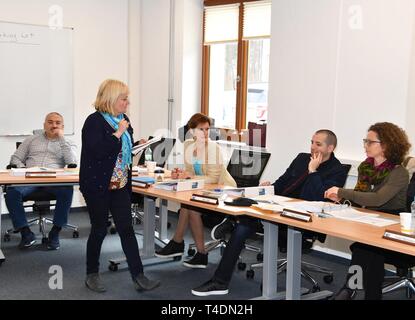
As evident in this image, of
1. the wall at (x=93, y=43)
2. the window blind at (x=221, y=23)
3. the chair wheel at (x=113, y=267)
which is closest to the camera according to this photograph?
the chair wheel at (x=113, y=267)

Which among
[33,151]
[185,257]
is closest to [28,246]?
[33,151]

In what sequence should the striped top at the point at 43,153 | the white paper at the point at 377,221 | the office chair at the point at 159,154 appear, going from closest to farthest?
1. the white paper at the point at 377,221
2. the striped top at the point at 43,153
3. the office chair at the point at 159,154

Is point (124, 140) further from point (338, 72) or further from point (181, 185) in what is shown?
point (338, 72)

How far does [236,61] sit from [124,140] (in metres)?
2.97

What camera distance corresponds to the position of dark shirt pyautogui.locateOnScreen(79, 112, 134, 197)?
11.8 feet

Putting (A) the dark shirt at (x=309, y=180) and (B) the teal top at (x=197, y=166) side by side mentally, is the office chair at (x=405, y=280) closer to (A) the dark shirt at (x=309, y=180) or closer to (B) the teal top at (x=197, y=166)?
(A) the dark shirt at (x=309, y=180)

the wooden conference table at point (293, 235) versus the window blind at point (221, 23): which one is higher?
the window blind at point (221, 23)

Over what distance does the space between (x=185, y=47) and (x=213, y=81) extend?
0.51 metres

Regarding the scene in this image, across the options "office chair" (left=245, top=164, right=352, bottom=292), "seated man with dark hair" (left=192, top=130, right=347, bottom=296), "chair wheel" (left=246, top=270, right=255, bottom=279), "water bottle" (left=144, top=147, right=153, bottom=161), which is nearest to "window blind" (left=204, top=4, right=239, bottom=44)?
"water bottle" (left=144, top=147, right=153, bottom=161)

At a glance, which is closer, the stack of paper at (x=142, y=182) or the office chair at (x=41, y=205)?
the stack of paper at (x=142, y=182)

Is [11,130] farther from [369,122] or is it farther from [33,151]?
[369,122]

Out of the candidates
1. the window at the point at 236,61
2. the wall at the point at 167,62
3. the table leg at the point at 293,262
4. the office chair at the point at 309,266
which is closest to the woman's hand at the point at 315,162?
the office chair at the point at 309,266

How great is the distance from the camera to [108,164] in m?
3.63

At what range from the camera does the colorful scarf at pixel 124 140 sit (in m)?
3.67
